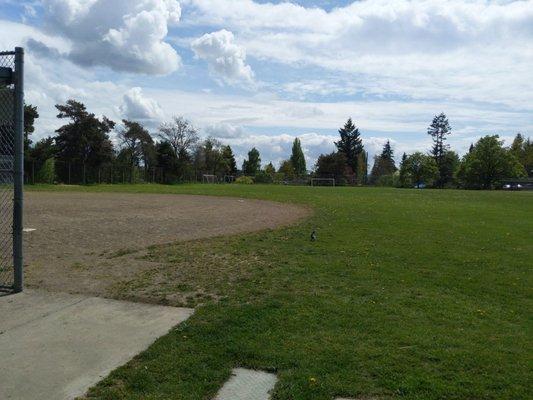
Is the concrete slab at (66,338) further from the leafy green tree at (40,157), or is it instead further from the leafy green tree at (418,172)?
the leafy green tree at (418,172)

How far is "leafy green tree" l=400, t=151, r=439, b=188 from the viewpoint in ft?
275

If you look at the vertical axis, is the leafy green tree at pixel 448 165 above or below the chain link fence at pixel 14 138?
above

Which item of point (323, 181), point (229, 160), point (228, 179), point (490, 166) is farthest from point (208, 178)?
point (490, 166)

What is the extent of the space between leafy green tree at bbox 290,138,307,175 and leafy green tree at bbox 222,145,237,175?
15.7m

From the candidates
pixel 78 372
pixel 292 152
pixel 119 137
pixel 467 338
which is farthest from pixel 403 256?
pixel 292 152

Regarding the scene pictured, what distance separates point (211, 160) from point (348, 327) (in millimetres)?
85986

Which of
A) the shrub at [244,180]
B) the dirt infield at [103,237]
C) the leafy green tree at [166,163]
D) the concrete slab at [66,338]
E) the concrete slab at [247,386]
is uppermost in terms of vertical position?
the leafy green tree at [166,163]

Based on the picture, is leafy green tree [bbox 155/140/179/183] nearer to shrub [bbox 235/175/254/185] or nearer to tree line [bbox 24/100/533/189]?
tree line [bbox 24/100/533/189]

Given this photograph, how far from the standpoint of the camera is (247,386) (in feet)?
12.7

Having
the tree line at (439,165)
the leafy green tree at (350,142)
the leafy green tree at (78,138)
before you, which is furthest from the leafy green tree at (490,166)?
the leafy green tree at (78,138)

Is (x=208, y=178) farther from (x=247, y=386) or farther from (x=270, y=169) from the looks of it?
(x=247, y=386)

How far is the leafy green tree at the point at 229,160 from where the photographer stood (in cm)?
9462

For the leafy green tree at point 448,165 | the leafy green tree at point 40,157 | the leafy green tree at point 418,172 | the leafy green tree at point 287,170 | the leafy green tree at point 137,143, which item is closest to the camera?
the leafy green tree at point 40,157

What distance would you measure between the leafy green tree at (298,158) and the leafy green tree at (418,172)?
100 ft
